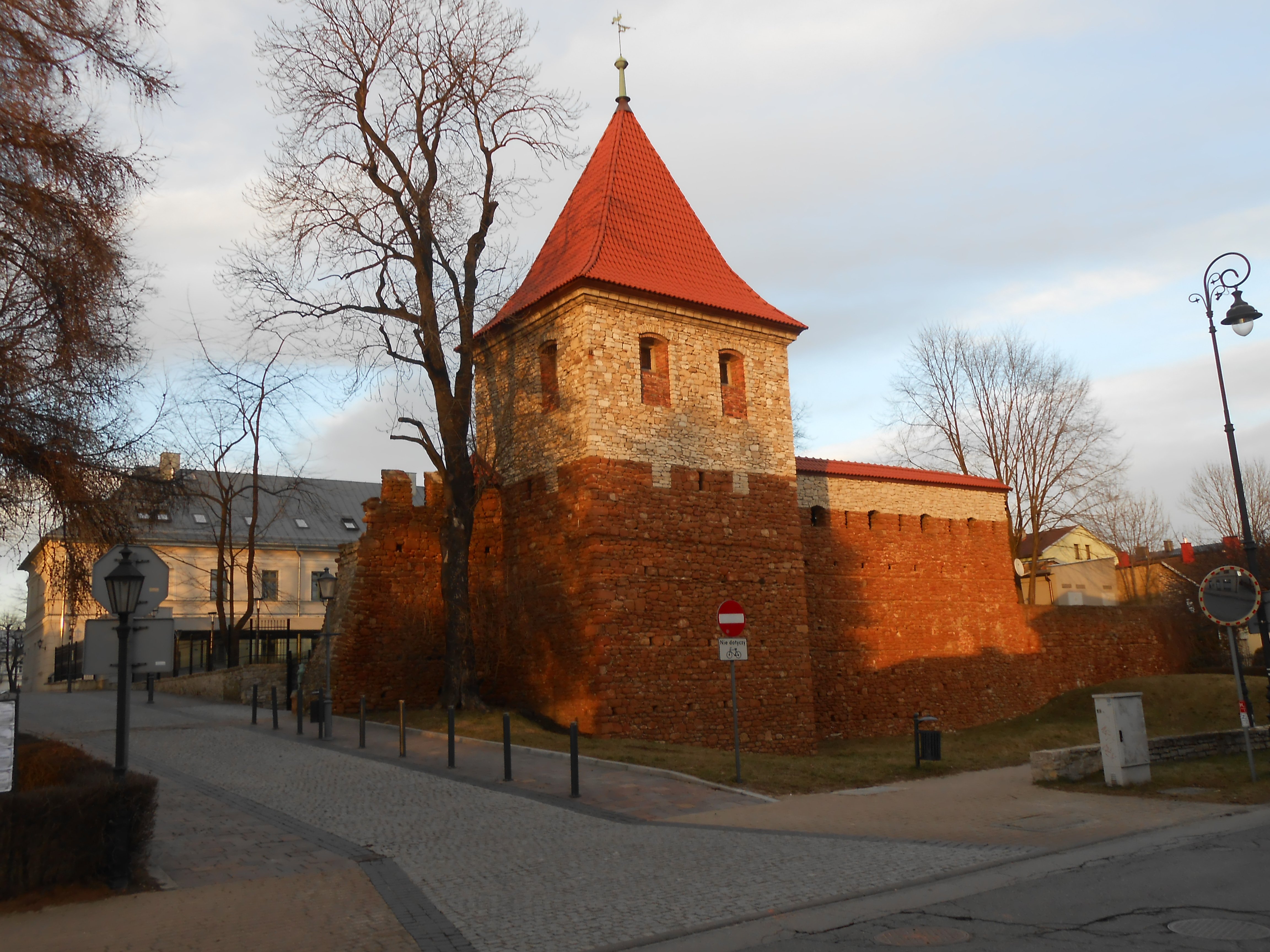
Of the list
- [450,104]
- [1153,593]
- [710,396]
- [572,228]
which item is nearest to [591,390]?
[710,396]

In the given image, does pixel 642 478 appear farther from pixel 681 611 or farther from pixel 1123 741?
pixel 1123 741

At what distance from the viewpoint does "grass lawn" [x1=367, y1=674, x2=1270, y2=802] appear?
1325 cm

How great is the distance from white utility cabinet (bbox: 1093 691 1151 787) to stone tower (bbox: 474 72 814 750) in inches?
319

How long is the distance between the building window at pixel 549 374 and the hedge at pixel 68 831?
12.8 m

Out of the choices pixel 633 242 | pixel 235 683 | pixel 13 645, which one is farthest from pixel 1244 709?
pixel 13 645

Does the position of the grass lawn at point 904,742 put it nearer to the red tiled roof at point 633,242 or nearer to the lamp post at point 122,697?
the lamp post at point 122,697

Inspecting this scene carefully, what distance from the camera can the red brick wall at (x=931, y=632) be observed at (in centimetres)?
2262

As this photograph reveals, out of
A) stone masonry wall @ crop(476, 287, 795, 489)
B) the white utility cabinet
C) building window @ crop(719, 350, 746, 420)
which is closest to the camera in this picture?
the white utility cabinet

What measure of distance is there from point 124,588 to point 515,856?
13.1 feet

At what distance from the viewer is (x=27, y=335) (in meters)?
9.74

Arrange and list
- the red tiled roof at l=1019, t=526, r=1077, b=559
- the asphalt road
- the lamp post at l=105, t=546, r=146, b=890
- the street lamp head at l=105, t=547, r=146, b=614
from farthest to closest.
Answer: the red tiled roof at l=1019, t=526, r=1077, b=559, the street lamp head at l=105, t=547, r=146, b=614, the lamp post at l=105, t=546, r=146, b=890, the asphalt road

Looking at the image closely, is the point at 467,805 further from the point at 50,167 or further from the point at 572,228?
the point at 572,228

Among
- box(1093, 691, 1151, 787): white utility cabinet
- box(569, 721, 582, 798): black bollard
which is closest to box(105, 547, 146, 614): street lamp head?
box(569, 721, 582, 798): black bollard

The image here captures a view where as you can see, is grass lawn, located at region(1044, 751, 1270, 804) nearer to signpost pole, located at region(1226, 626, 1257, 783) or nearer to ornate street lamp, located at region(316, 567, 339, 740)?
signpost pole, located at region(1226, 626, 1257, 783)
